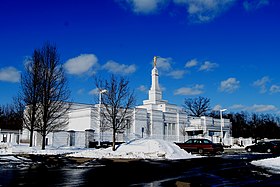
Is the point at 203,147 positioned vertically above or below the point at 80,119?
below

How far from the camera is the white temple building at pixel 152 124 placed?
4594cm

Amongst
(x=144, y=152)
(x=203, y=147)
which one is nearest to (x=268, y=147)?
(x=203, y=147)

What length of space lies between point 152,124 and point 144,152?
3177 cm

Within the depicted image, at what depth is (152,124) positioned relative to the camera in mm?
55875

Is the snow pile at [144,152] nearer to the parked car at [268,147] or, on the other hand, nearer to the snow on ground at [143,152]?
the snow on ground at [143,152]

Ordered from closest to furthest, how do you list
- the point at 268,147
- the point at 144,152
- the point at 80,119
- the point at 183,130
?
the point at 144,152
the point at 268,147
the point at 80,119
the point at 183,130

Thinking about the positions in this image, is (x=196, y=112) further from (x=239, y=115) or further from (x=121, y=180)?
(x=121, y=180)

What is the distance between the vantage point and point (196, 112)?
96.4 metres

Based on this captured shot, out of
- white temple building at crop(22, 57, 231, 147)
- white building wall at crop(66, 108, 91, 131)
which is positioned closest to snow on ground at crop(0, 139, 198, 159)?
white temple building at crop(22, 57, 231, 147)

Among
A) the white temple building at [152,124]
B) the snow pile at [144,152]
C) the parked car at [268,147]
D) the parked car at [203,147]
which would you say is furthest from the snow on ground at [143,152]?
the parked car at [268,147]

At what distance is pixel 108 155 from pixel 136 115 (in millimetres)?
29985

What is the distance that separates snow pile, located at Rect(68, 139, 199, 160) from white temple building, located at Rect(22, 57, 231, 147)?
14259 millimetres

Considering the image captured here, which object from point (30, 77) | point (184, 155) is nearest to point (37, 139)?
point (30, 77)

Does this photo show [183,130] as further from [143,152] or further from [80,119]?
[143,152]
